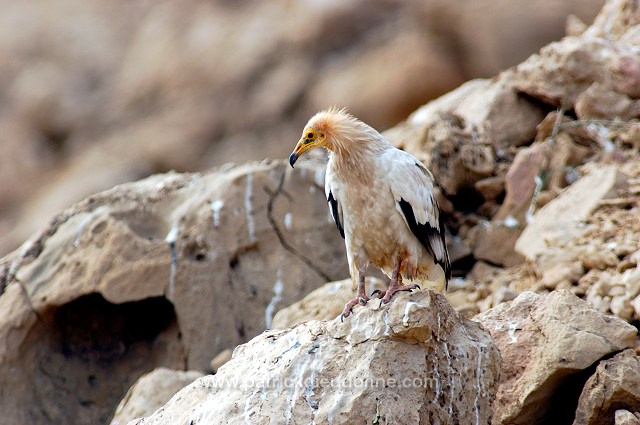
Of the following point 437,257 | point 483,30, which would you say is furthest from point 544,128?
point 483,30

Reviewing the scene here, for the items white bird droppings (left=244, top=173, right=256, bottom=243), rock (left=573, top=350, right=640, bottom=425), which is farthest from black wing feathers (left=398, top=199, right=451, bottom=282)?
white bird droppings (left=244, top=173, right=256, bottom=243)

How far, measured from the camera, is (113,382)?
8.87 m

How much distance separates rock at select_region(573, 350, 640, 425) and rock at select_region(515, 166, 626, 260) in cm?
294

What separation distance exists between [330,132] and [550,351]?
6.59 ft

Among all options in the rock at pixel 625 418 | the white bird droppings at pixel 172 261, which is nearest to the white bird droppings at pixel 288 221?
the white bird droppings at pixel 172 261

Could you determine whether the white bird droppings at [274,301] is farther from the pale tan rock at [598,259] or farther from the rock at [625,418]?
the rock at [625,418]

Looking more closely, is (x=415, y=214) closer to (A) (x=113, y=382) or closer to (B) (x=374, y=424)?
(B) (x=374, y=424)

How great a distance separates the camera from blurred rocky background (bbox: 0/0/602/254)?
19844mm

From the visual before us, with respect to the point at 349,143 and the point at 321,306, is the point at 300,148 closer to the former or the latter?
the point at 349,143

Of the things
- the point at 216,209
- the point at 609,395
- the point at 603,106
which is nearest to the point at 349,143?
the point at 609,395

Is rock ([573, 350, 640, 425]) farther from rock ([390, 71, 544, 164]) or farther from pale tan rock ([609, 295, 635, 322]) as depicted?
rock ([390, 71, 544, 164])

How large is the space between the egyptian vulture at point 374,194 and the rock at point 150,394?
1.64 m

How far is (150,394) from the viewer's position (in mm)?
7164

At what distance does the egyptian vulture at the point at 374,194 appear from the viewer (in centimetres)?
647
